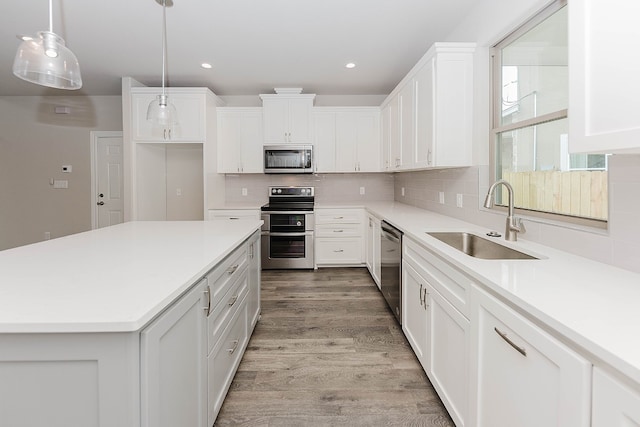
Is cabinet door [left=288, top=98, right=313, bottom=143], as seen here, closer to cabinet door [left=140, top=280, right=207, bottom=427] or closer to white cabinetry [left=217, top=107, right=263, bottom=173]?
white cabinetry [left=217, top=107, right=263, bottom=173]

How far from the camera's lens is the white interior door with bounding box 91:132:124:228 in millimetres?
5344

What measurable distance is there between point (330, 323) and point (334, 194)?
269cm

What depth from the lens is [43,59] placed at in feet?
5.28

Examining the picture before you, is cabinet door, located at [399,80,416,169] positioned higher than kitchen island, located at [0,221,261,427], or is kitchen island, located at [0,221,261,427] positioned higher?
cabinet door, located at [399,80,416,169]

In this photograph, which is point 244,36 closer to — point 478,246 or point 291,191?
point 291,191

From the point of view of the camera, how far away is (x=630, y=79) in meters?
0.92

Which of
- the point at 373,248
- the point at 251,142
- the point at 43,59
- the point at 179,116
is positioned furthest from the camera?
the point at 251,142

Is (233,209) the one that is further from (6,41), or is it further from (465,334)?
(465,334)

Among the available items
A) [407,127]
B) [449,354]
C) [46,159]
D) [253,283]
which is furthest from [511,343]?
[46,159]

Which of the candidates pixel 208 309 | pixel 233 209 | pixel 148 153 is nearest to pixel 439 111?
pixel 208 309

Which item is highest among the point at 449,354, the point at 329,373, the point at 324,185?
the point at 324,185

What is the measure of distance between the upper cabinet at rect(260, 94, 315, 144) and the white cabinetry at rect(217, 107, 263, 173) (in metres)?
0.18

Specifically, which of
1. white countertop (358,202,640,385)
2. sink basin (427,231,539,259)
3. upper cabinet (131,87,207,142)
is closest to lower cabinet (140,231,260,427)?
white countertop (358,202,640,385)

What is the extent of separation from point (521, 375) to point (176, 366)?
43.4 inches
